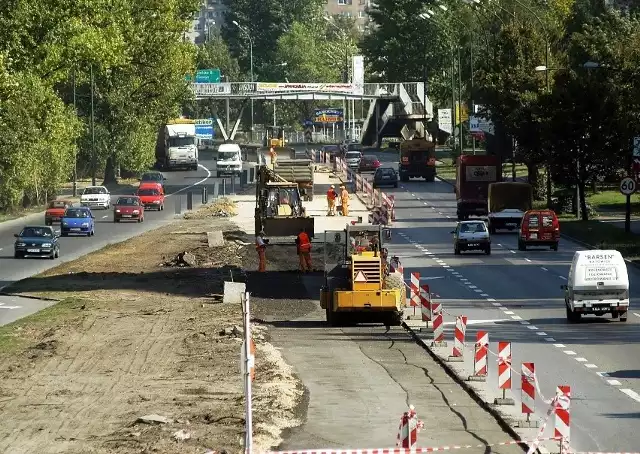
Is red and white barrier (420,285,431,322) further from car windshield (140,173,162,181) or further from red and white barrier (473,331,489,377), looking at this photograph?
car windshield (140,173,162,181)

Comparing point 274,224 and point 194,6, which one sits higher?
point 194,6

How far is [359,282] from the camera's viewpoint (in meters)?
38.1

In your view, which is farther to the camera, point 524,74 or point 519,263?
point 524,74

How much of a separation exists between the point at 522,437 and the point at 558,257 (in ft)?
132

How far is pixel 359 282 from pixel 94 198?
200 feet

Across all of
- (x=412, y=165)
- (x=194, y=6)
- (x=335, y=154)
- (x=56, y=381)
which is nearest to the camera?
(x=56, y=381)

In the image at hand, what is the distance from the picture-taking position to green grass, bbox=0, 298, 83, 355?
3638 centimetres

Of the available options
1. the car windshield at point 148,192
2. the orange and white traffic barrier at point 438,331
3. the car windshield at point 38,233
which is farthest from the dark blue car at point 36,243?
the car windshield at point 148,192

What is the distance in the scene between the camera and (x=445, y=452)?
20.9 metres

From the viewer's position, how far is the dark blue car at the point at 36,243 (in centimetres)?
6412

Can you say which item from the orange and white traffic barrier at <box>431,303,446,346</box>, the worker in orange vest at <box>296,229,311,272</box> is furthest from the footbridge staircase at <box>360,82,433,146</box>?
the orange and white traffic barrier at <box>431,303,446,346</box>

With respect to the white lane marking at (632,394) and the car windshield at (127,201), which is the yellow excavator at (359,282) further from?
the car windshield at (127,201)

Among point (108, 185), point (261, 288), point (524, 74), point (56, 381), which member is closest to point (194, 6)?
point (108, 185)

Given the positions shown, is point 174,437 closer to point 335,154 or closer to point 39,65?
point 39,65
